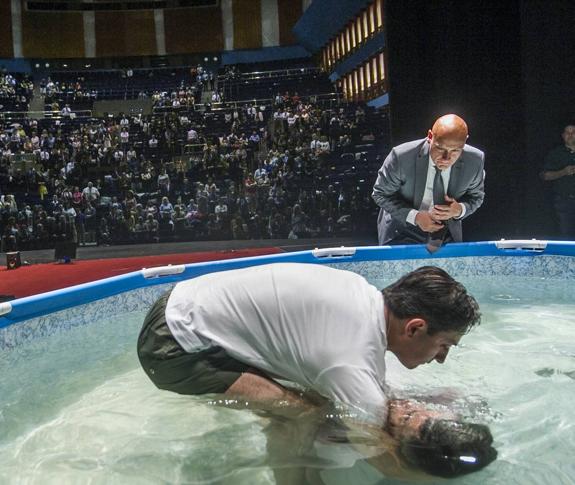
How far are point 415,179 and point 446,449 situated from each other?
6.56 feet

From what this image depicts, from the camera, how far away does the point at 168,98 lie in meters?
13.0

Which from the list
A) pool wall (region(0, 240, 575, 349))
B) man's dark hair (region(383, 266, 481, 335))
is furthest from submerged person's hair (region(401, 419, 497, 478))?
pool wall (region(0, 240, 575, 349))

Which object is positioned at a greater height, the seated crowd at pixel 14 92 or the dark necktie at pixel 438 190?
the seated crowd at pixel 14 92

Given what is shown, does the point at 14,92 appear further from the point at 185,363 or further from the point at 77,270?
the point at 185,363

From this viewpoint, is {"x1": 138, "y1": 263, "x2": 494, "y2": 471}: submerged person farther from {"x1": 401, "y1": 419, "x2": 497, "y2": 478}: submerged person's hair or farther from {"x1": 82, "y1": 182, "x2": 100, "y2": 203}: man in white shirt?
{"x1": 82, "y1": 182, "x2": 100, "y2": 203}: man in white shirt

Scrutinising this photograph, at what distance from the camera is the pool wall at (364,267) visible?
3054 millimetres

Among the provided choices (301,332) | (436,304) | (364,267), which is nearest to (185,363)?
(301,332)

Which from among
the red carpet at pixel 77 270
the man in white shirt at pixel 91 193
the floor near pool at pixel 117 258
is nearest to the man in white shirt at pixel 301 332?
the floor near pool at pixel 117 258

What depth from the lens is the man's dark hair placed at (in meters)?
1.32

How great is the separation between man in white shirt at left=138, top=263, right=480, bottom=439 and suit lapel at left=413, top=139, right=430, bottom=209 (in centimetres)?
171

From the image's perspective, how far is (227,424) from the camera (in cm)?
168

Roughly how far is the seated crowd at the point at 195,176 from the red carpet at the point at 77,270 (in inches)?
49.9

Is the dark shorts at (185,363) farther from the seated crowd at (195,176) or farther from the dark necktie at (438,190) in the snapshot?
the seated crowd at (195,176)

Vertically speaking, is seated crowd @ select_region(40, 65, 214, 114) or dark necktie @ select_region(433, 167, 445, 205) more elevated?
seated crowd @ select_region(40, 65, 214, 114)
